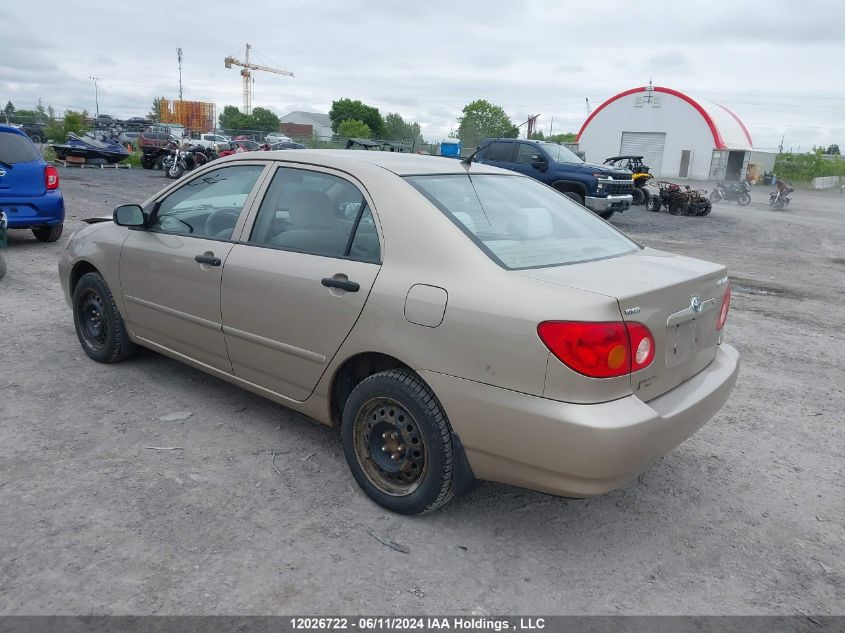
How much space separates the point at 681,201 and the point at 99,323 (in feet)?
62.1

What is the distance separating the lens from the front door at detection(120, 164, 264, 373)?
3.84 meters

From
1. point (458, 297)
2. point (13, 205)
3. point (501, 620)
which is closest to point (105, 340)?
point (458, 297)

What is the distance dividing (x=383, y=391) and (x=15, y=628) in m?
1.57

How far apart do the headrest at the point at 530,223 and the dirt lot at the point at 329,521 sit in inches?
50.4

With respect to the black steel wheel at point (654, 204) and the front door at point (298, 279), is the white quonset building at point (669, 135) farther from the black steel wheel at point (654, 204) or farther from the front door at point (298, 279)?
the front door at point (298, 279)

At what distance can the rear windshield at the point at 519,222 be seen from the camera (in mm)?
3059

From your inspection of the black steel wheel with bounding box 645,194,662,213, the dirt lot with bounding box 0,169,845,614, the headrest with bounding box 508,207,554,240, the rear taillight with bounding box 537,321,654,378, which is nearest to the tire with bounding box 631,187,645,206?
the black steel wheel with bounding box 645,194,662,213

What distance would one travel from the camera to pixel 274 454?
366cm

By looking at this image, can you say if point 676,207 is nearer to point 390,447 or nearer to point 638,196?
point 638,196

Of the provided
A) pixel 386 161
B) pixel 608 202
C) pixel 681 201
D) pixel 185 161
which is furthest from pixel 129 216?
pixel 185 161

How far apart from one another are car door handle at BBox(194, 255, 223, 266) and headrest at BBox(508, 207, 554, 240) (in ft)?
5.32

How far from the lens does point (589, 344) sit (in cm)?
251

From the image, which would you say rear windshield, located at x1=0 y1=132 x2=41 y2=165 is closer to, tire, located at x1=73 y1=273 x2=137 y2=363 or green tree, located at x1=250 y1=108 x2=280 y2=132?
tire, located at x1=73 y1=273 x2=137 y2=363

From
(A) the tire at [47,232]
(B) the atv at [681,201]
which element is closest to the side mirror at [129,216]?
(A) the tire at [47,232]
